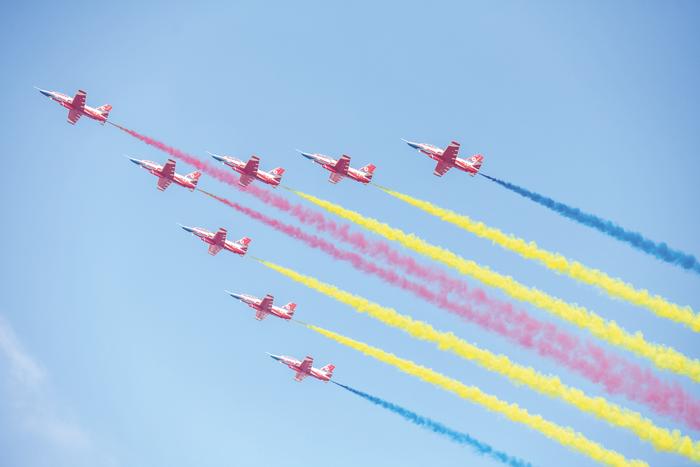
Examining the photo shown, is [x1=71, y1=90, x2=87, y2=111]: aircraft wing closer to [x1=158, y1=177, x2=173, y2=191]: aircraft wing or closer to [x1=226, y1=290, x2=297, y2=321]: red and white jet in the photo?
[x1=158, y1=177, x2=173, y2=191]: aircraft wing

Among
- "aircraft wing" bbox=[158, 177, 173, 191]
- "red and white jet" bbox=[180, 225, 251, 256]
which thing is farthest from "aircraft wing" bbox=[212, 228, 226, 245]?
"aircraft wing" bbox=[158, 177, 173, 191]

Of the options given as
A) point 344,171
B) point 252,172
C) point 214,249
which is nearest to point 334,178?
point 344,171

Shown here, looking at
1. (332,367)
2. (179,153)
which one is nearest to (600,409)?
(332,367)

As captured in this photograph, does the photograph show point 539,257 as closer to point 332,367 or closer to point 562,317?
point 562,317

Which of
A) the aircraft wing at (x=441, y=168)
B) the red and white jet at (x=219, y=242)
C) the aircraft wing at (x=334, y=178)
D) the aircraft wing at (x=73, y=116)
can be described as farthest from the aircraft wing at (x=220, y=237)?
the aircraft wing at (x=441, y=168)

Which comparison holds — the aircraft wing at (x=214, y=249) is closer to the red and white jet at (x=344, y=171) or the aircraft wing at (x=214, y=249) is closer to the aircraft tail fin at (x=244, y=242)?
the aircraft tail fin at (x=244, y=242)

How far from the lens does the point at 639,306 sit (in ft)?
232

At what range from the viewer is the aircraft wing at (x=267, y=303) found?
8500cm

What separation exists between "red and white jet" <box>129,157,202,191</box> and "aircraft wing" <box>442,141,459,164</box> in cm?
2161

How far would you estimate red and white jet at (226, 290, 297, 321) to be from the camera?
85.2 m

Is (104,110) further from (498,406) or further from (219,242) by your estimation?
(498,406)

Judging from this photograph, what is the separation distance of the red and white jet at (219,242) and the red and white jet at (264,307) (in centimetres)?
503

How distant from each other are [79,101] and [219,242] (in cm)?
1699

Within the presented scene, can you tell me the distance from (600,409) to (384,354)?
1713cm
